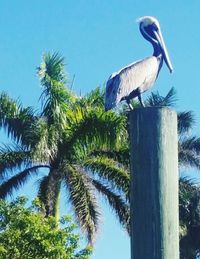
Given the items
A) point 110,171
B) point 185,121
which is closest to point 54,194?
point 110,171

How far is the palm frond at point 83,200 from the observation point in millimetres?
21906

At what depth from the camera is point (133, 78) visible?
28.0 feet

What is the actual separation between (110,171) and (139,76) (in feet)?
48.8

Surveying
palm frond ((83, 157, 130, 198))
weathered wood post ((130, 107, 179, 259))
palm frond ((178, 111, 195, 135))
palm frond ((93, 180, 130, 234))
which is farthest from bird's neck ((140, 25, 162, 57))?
palm frond ((178, 111, 195, 135))

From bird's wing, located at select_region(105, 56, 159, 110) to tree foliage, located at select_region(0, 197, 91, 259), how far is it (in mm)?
9176

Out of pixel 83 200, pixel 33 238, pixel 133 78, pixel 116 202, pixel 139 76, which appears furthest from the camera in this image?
pixel 116 202

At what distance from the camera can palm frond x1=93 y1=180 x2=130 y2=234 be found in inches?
904

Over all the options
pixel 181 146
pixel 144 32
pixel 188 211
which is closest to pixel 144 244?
pixel 144 32

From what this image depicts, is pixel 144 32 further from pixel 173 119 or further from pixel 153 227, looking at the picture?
pixel 153 227

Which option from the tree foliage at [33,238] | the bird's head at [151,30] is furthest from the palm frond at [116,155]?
the bird's head at [151,30]

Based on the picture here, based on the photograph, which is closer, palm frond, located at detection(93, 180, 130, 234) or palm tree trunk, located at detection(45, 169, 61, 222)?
palm tree trunk, located at detection(45, 169, 61, 222)

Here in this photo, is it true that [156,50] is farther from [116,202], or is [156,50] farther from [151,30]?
[116,202]

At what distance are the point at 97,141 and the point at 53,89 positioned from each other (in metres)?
1.86

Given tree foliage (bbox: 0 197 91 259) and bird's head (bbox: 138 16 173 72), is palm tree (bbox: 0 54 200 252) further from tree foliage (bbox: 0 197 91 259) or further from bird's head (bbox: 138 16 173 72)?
bird's head (bbox: 138 16 173 72)
